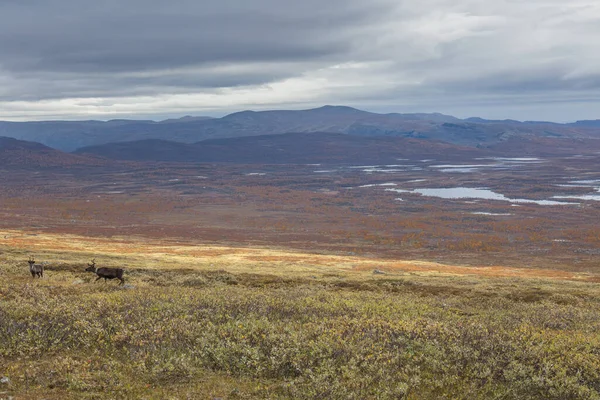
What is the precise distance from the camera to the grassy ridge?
42.7ft

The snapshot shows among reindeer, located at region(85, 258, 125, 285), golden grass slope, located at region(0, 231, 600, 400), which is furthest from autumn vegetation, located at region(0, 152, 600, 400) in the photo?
reindeer, located at region(85, 258, 125, 285)

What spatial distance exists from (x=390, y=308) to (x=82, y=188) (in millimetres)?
196184

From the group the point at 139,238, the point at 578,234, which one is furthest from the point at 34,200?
the point at 578,234

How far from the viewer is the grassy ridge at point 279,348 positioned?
1302 centimetres

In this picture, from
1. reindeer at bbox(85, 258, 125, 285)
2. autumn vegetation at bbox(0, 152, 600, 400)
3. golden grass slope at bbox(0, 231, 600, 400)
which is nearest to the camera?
golden grass slope at bbox(0, 231, 600, 400)

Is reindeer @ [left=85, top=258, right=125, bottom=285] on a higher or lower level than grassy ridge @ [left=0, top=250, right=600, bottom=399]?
lower

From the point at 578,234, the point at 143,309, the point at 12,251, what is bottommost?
the point at 578,234

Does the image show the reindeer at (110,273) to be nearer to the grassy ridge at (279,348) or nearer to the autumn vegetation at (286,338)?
the autumn vegetation at (286,338)

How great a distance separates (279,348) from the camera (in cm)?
1520

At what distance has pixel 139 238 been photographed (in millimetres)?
90750

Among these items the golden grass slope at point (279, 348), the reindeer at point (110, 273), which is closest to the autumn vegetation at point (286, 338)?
the golden grass slope at point (279, 348)

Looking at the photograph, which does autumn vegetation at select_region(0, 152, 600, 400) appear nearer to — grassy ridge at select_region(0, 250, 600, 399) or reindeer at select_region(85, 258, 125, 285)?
grassy ridge at select_region(0, 250, 600, 399)

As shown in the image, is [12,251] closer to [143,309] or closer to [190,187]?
[143,309]

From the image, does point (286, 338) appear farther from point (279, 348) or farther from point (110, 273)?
point (110, 273)
